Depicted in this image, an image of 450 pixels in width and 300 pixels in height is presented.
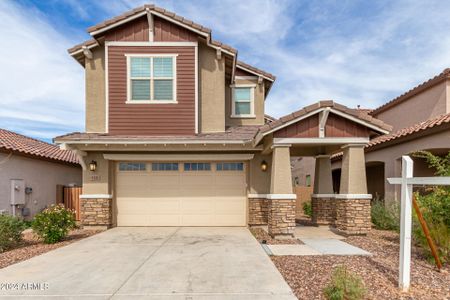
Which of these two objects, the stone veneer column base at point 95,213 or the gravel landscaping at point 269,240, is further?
the stone veneer column base at point 95,213

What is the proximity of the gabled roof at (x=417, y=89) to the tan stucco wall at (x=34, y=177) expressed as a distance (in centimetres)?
1699

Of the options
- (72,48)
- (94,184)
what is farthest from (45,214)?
(72,48)

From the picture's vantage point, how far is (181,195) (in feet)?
38.7

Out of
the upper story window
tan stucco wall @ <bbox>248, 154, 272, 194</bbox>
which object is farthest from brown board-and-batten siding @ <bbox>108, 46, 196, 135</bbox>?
tan stucco wall @ <bbox>248, 154, 272, 194</bbox>

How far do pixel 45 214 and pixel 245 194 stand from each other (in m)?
6.56

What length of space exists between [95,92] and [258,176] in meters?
6.79

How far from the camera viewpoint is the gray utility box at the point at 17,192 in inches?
488

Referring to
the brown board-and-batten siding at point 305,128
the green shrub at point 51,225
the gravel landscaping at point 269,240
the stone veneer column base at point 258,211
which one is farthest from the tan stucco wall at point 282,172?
the green shrub at point 51,225

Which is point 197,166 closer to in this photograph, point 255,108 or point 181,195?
point 181,195

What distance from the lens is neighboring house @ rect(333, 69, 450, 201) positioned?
10164 mm

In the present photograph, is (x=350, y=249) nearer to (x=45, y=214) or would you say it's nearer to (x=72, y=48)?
(x=45, y=214)

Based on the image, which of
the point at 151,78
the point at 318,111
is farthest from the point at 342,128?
the point at 151,78

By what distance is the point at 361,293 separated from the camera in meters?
4.54

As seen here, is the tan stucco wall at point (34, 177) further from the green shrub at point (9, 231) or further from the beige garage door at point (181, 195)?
the beige garage door at point (181, 195)
